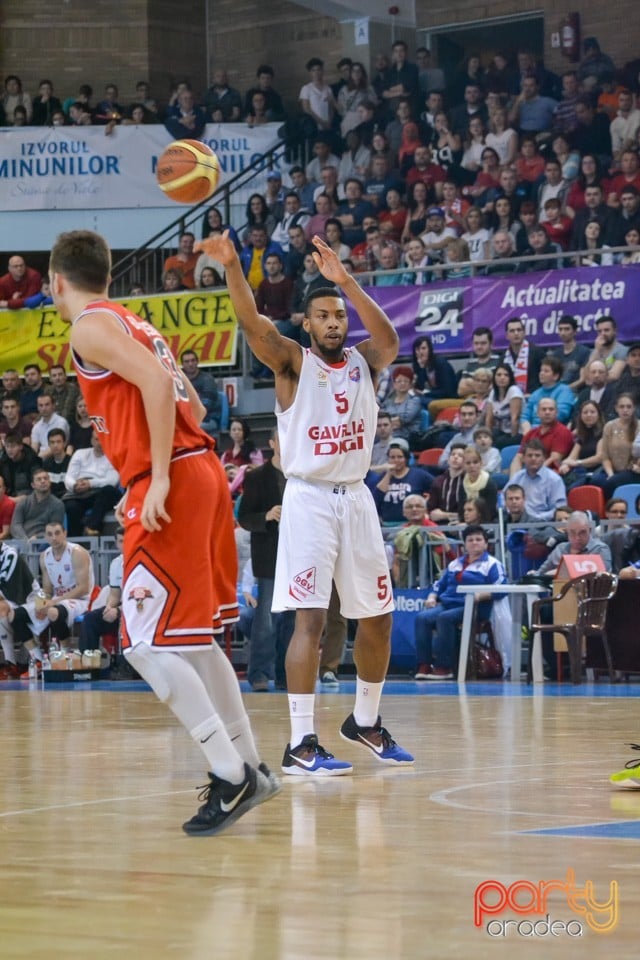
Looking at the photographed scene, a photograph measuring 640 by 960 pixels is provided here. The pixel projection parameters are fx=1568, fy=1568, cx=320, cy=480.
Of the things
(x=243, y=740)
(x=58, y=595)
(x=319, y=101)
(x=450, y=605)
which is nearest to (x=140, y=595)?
(x=243, y=740)

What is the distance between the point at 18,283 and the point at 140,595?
20185 mm

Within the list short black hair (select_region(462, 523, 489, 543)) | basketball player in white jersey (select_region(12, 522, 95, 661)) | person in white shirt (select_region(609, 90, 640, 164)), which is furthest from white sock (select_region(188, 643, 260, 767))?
person in white shirt (select_region(609, 90, 640, 164))

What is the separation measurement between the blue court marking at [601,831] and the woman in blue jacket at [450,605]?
34.3 ft

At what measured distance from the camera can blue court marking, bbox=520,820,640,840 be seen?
4777 millimetres

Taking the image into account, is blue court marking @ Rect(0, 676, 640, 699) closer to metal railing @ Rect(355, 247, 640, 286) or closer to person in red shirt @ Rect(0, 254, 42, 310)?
metal railing @ Rect(355, 247, 640, 286)

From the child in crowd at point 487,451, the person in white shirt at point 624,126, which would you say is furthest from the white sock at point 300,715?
the person in white shirt at point 624,126

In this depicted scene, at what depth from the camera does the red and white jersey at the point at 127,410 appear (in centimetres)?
527

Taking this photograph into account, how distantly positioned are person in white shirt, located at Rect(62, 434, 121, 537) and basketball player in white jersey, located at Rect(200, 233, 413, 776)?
1282cm

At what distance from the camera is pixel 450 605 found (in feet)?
52.1

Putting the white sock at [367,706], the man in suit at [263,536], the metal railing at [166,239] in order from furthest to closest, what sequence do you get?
1. the metal railing at [166,239]
2. the man in suit at [263,536]
3. the white sock at [367,706]

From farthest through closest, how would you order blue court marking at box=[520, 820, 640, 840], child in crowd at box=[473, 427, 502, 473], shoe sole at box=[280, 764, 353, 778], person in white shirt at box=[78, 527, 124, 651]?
person in white shirt at box=[78, 527, 124, 651], child in crowd at box=[473, 427, 502, 473], shoe sole at box=[280, 764, 353, 778], blue court marking at box=[520, 820, 640, 840]

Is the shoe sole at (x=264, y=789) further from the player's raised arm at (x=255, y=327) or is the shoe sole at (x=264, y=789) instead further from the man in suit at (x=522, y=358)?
the man in suit at (x=522, y=358)

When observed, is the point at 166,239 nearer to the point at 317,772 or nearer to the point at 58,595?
the point at 58,595

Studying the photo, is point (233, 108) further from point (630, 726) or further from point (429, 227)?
point (630, 726)
